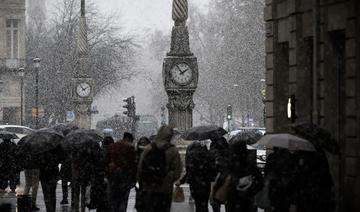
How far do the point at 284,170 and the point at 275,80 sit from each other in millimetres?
8616

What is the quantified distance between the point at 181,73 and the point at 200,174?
1465 cm

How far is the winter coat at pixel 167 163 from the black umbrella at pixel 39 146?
5892mm

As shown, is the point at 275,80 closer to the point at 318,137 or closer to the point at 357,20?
the point at 357,20

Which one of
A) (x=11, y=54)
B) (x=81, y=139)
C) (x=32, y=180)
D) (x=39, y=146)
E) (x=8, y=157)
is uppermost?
(x=11, y=54)

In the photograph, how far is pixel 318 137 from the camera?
18984 mm

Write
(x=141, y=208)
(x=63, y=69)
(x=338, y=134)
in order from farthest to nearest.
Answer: (x=63, y=69) → (x=338, y=134) → (x=141, y=208)

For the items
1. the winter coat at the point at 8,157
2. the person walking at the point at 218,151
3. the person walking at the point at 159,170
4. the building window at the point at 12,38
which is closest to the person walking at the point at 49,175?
the person walking at the point at 218,151

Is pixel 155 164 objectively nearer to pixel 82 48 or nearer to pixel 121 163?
pixel 121 163

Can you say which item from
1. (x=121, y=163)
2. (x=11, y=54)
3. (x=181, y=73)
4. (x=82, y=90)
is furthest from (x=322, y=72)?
(x=11, y=54)

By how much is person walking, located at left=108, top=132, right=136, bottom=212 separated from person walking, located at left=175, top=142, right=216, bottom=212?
1153mm

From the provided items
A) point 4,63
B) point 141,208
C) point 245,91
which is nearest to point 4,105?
point 4,63

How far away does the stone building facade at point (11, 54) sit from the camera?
89400 mm

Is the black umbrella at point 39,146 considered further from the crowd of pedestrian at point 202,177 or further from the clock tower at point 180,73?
the clock tower at point 180,73

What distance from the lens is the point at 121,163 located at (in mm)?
23391
